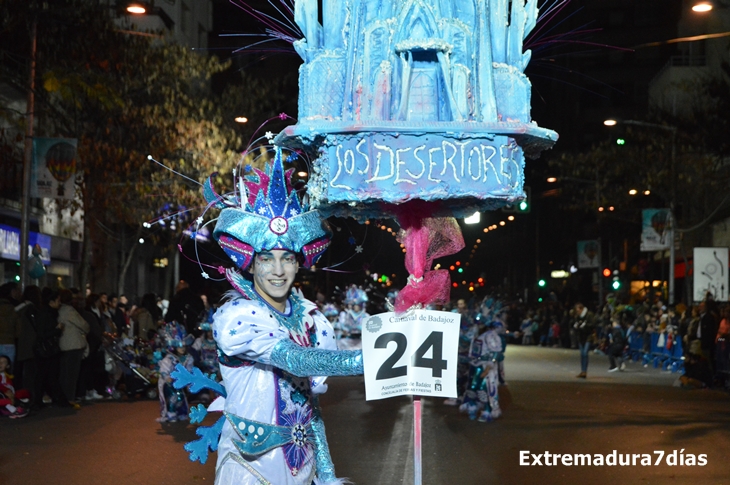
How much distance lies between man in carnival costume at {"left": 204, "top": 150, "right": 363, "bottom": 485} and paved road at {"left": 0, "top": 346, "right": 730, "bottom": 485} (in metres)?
5.09

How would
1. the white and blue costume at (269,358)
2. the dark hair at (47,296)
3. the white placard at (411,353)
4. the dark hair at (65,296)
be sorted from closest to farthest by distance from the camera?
the white placard at (411,353), the white and blue costume at (269,358), the dark hair at (47,296), the dark hair at (65,296)

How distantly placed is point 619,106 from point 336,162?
76258mm

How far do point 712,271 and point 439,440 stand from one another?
14.8 meters

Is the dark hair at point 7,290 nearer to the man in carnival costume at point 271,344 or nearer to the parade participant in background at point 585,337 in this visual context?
the man in carnival costume at point 271,344

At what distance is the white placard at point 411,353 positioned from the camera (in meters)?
4.66

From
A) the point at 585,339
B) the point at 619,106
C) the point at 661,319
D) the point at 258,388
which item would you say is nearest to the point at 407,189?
the point at 258,388

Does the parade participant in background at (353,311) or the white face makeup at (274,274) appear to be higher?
the white face makeup at (274,274)

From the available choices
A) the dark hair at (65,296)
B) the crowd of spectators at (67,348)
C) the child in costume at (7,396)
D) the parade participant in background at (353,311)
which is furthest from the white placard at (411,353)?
the parade participant in background at (353,311)

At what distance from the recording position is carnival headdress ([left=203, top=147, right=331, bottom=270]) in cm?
545

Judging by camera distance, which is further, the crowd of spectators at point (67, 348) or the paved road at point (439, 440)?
the crowd of spectators at point (67, 348)

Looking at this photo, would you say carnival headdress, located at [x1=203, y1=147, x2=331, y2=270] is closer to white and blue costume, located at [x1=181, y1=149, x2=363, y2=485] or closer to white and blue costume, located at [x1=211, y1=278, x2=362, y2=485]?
white and blue costume, located at [x1=181, y1=149, x2=363, y2=485]

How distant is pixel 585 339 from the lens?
25625mm

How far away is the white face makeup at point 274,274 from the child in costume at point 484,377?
420 inches

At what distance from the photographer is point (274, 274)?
214 inches
